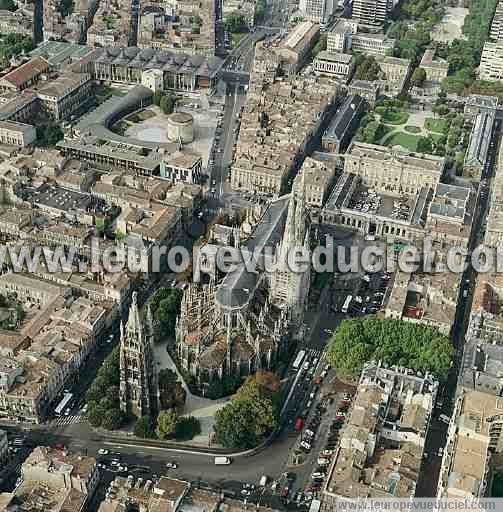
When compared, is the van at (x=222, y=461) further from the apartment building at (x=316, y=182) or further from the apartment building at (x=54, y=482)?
the apartment building at (x=316, y=182)

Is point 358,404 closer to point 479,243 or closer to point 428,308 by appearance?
point 428,308

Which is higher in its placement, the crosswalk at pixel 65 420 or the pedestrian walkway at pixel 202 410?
the pedestrian walkway at pixel 202 410

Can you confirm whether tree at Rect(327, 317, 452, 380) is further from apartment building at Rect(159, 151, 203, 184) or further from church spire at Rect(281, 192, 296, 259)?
apartment building at Rect(159, 151, 203, 184)

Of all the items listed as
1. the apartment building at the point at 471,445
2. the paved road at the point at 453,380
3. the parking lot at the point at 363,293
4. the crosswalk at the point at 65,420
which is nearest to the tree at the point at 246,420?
the crosswalk at the point at 65,420

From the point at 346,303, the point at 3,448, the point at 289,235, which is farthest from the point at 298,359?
the point at 3,448

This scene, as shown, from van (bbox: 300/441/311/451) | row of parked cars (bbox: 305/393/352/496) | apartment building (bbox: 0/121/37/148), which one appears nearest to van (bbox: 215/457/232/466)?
van (bbox: 300/441/311/451)

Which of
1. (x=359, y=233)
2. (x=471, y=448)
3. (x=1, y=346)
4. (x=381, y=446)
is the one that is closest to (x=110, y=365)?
(x=1, y=346)

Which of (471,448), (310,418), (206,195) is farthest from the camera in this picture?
(206,195)
